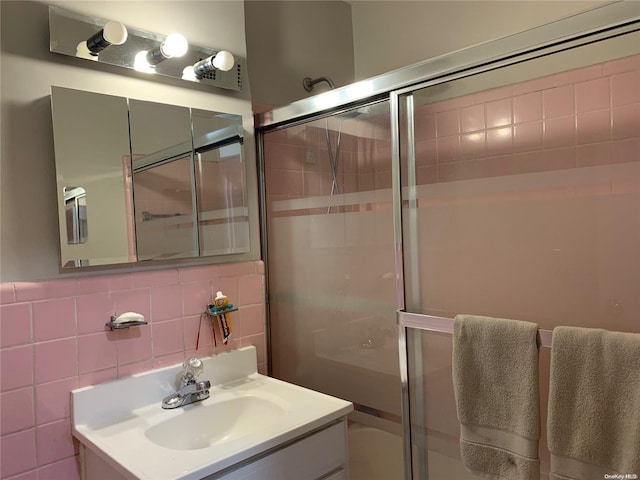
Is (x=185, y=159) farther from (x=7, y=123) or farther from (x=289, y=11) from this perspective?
(x=289, y=11)

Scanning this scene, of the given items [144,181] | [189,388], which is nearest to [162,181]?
[144,181]

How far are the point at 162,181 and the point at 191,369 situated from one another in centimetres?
63

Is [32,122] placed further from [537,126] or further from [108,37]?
[537,126]

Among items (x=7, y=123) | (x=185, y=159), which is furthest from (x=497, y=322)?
(x=7, y=123)

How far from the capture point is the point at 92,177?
1419mm

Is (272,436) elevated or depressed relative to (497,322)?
depressed

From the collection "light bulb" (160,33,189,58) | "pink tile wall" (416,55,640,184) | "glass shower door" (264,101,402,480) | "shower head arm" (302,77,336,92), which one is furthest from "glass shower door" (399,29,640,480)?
"shower head arm" (302,77,336,92)

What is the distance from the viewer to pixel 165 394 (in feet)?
5.12

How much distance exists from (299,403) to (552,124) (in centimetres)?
110

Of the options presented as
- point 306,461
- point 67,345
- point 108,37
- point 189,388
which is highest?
point 108,37

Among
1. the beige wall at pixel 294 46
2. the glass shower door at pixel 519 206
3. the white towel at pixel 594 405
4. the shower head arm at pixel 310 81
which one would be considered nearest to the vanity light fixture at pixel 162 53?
the beige wall at pixel 294 46

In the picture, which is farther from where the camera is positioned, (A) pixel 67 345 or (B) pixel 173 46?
(B) pixel 173 46

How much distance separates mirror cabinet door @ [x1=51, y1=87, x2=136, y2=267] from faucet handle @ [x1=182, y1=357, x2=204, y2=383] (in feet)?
1.28

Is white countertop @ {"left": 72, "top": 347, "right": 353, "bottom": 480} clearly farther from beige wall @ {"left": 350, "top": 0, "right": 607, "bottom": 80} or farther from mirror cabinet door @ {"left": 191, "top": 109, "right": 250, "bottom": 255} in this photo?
beige wall @ {"left": 350, "top": 0, "right": 607, "bottom": 80}
